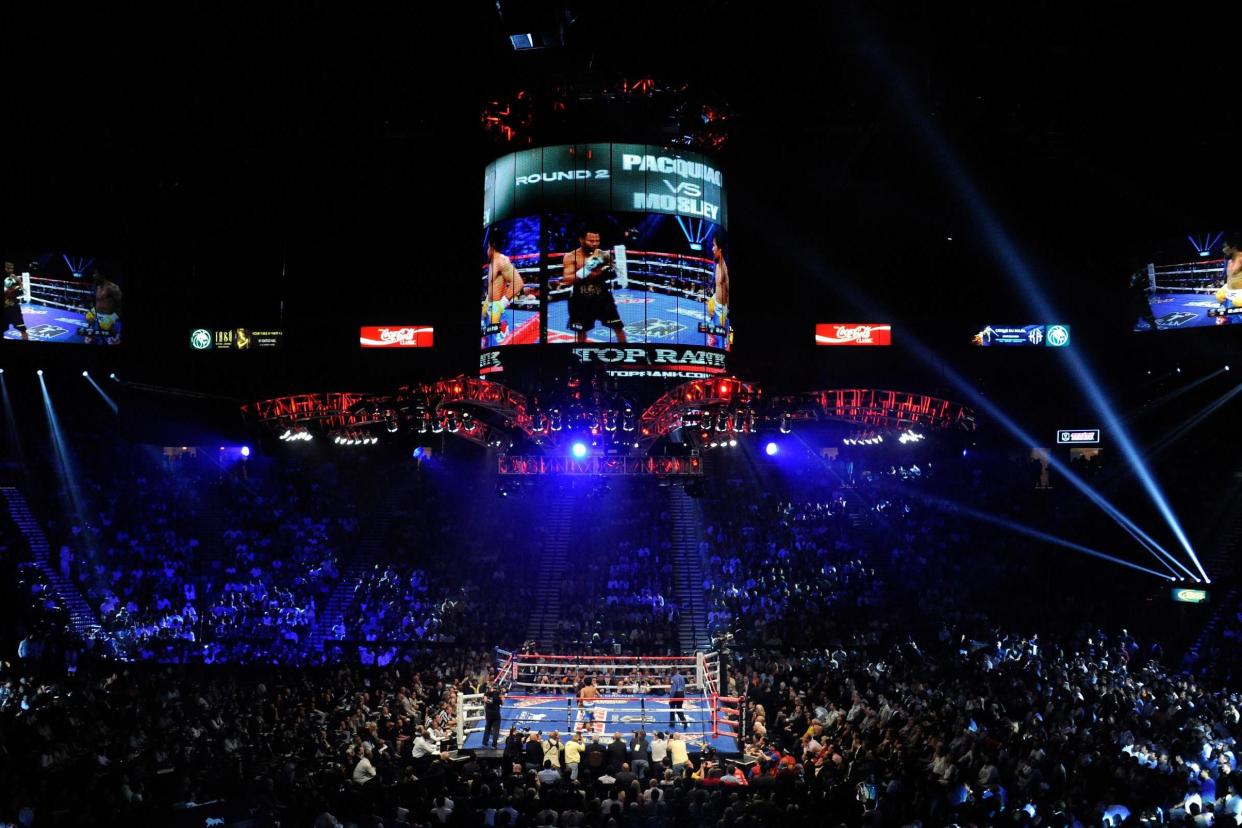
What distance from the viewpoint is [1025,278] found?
38.4 metres

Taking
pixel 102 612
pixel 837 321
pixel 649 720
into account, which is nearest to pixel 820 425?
pixel 837 321

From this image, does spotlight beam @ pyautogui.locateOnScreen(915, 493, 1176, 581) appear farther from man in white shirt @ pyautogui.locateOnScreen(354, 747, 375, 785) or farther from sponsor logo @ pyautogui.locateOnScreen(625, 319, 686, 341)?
man in white shirt @ pyautogui.locateOnScreen(354, 747, 375, 785)

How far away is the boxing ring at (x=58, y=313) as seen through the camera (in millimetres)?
36188

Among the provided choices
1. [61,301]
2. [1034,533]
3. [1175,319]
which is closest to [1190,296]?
[1175,319]

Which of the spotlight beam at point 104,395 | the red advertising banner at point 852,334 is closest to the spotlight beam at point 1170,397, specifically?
the red advertising banner at point 852,334

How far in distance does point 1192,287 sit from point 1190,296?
0.28 metres

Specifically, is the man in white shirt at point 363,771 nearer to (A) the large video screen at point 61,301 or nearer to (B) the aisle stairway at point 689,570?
(B) the aisle stairway at point 689,570

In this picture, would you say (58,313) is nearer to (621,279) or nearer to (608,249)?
(608,249)

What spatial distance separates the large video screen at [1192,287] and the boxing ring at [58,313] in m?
33.7

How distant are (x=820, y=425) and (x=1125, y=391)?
32.7ft

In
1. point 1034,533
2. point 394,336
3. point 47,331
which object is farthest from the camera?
point 394,336

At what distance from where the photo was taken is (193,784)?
48.5 feet

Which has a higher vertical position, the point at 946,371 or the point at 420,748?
the point at 946,371

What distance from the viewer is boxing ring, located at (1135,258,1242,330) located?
33.1 metres
